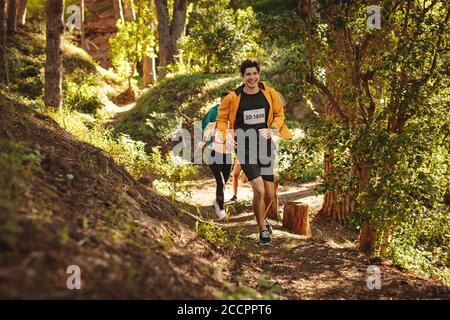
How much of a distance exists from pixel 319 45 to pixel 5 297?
18.3 feet

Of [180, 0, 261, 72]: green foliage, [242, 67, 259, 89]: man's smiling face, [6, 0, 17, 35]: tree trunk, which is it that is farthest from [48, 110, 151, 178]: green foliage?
[6, 0, 17, 35]: tree trunk

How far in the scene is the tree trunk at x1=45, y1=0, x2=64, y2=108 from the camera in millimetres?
10594

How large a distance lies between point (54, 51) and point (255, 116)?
6291mm

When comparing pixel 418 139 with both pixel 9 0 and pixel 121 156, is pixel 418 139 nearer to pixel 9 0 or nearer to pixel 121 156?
pixel 121 156

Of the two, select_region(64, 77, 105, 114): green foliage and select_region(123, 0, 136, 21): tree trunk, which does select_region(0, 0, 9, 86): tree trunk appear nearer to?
select_region(64, 77, 105, 114): green foliage

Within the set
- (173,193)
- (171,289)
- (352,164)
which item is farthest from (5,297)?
(173,193)

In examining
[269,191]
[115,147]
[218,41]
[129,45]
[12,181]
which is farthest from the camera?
[129,45]

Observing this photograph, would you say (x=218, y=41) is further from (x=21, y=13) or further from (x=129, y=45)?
(x=21, y=13)

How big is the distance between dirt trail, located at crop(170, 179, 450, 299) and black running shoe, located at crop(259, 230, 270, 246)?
0.08 m

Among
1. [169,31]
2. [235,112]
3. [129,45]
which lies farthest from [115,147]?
[129,45]

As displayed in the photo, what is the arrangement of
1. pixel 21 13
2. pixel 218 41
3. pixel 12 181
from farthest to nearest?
pixel 21 13 < pixel 218 41 < pixel 12 181

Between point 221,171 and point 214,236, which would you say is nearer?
point 214,236

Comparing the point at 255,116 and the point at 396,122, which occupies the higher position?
the point at 255,116

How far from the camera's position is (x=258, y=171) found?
6.50m
